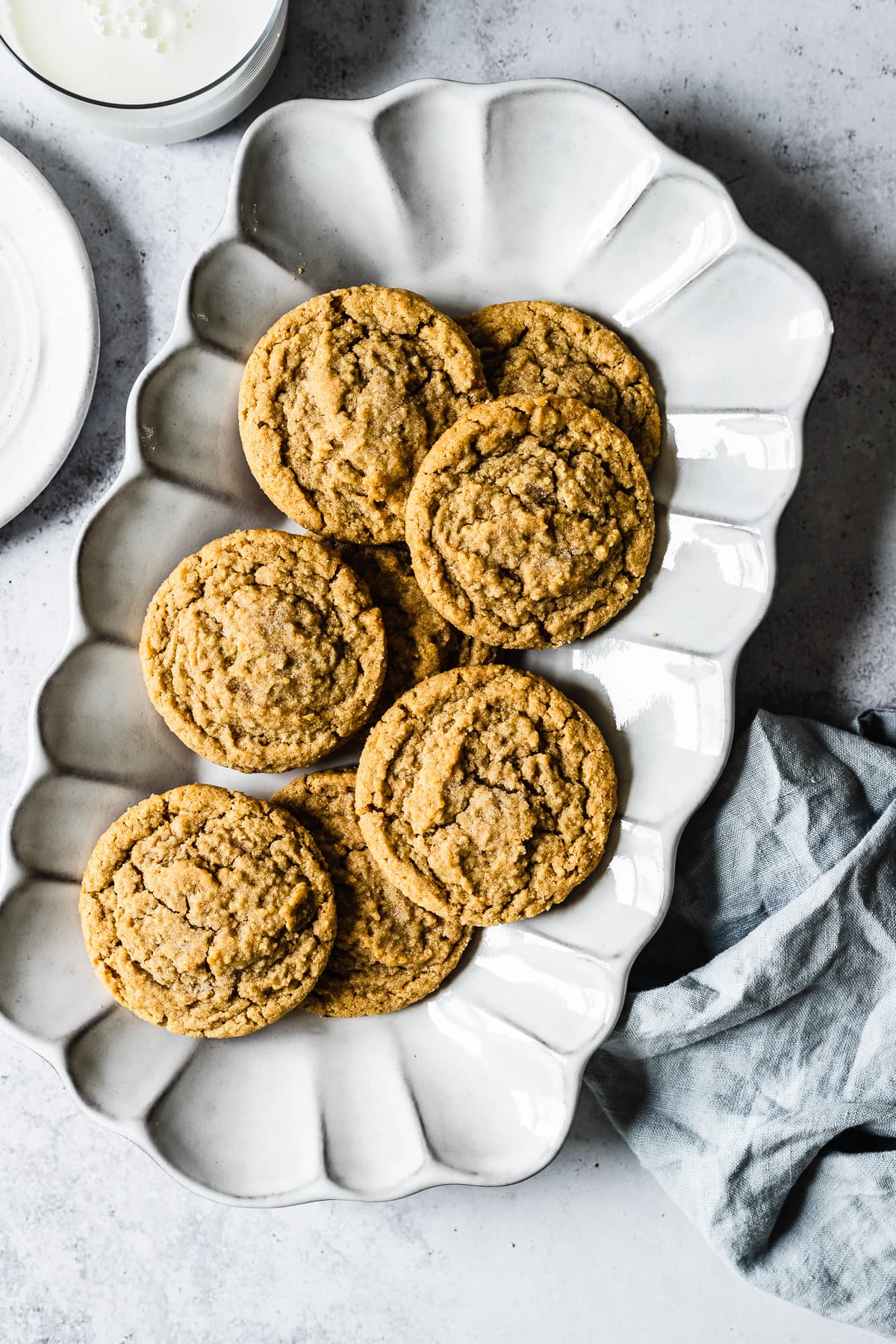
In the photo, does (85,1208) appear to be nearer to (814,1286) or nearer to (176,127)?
(814,1286)

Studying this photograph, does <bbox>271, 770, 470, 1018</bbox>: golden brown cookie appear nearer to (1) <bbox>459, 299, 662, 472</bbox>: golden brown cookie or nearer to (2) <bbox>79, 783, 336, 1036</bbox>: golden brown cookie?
(2) <bbox>79, 783, 336, 1036</bbox>: golden brown cookie

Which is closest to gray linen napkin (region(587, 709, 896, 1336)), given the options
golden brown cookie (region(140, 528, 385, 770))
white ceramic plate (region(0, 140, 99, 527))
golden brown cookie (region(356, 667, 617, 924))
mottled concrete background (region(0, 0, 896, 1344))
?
mottled concrete background (region(0, 0, 896, 1344))

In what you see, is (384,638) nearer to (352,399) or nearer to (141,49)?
(352,399)

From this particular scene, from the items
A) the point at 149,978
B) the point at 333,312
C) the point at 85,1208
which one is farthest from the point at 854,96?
the point at 85,1208

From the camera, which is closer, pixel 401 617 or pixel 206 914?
pixel 206 914

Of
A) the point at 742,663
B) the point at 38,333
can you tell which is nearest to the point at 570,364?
the point at 742,663

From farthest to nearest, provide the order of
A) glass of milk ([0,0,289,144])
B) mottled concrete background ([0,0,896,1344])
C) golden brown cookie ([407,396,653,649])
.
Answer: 1. mottled concrete background ([0,0,896,1344])
2. glass of milk ([0,0,289,144])
3. golden brown cookie ([407,396,653,649])
